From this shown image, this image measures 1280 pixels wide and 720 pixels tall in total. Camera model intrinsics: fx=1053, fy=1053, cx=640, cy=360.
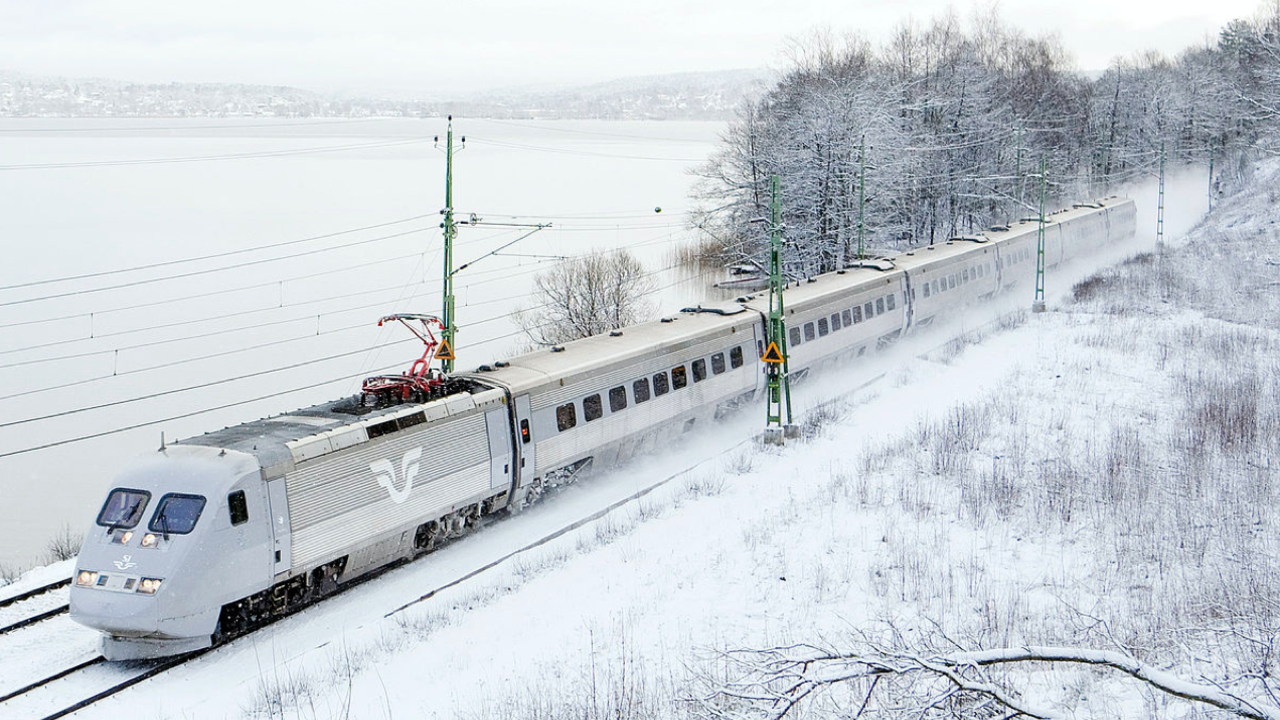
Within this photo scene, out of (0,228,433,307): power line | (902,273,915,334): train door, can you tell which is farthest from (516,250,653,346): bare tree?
(0,228,433,307): power line

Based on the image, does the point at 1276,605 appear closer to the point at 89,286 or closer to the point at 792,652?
the point at 792,652

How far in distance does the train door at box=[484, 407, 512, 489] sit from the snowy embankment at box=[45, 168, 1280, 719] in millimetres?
1014

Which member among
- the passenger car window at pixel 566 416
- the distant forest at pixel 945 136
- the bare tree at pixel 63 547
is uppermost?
the distant forest at pixel 945 136

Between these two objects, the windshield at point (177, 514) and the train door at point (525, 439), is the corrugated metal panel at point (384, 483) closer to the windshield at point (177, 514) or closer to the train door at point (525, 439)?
the train door at point (525, 439)

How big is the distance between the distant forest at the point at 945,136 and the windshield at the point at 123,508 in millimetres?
29644

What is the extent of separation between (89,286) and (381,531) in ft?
146

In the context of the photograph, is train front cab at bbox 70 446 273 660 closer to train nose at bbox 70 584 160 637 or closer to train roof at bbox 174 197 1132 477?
train nose at bbox 70 584 160 637

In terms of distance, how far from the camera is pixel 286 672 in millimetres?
13742

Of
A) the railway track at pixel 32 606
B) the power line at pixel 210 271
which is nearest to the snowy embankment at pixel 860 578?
the railway track at pixel 32 606

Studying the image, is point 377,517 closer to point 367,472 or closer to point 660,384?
point 367,472

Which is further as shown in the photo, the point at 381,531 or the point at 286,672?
the point at 381,531

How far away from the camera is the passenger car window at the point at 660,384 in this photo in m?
23.3

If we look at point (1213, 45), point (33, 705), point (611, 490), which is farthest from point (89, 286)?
point (1213, 45)

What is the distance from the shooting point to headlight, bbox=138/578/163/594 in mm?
13578
